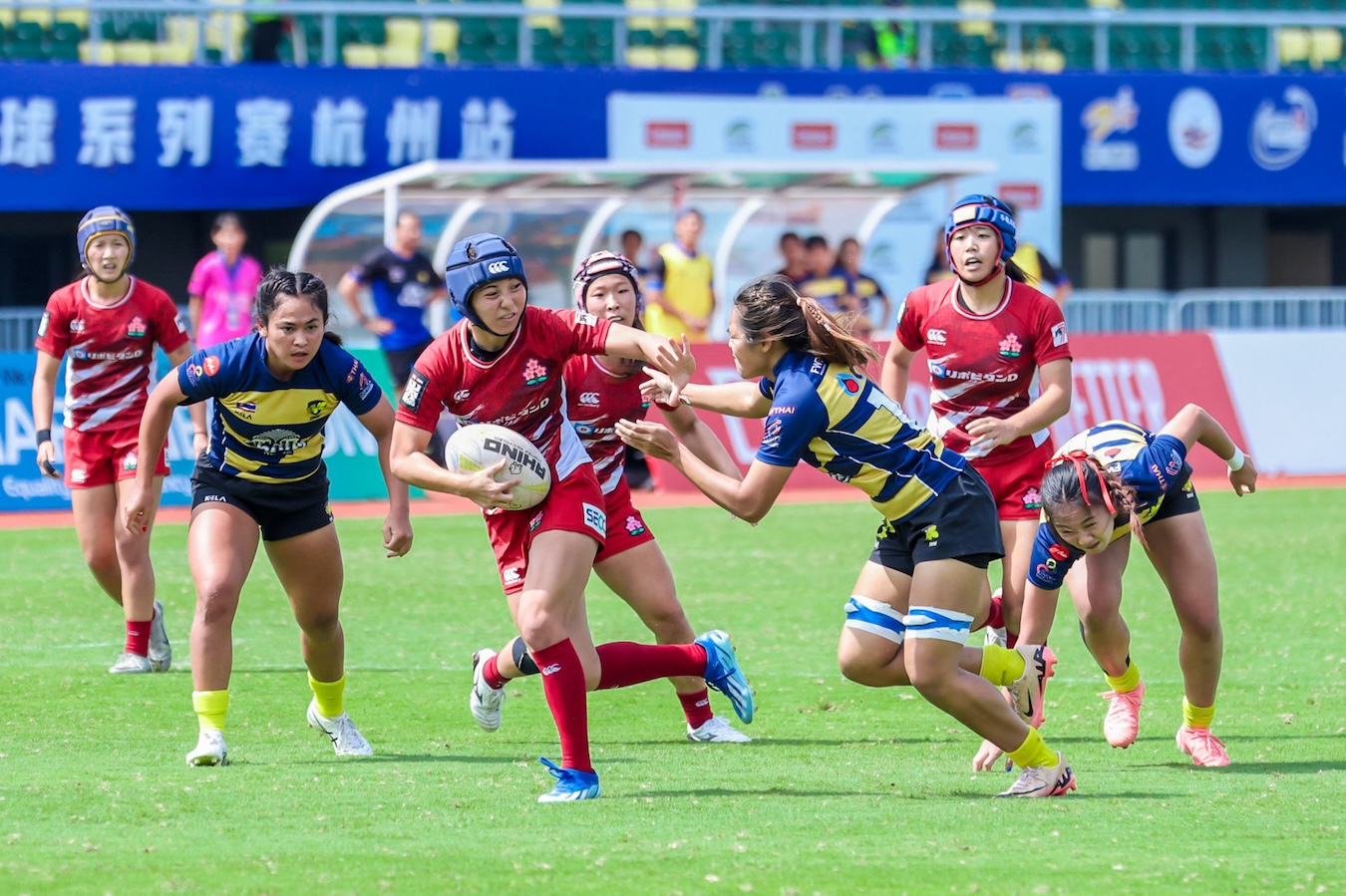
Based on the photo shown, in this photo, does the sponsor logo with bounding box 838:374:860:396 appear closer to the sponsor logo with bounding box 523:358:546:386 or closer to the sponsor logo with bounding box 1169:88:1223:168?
the sponsor logo with bounding box 523:358:546:386

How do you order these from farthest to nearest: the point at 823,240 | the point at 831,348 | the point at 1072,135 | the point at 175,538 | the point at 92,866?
1. the point at 1072,135
2. the point at 823,240
3. the point at 175,538
4. the point at 831,348
5. the point at 92,866

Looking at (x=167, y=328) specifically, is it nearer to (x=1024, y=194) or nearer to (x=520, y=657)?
(x=520, y=657)

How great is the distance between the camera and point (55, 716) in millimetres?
8141

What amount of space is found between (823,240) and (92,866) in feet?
50.3

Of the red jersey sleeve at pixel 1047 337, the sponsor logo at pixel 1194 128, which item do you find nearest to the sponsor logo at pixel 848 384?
the red jersey sleeve at pixel 1047 337

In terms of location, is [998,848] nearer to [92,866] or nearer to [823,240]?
[92,866]

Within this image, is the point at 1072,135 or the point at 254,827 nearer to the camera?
the point at 254,827

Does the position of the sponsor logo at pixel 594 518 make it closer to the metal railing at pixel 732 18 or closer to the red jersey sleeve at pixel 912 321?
the red jersey sleeve at pixel 912 321

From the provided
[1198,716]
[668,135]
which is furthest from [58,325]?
[668,135]

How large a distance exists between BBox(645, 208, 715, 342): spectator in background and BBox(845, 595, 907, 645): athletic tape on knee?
1283cm

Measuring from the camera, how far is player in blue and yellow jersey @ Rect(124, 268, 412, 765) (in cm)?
705

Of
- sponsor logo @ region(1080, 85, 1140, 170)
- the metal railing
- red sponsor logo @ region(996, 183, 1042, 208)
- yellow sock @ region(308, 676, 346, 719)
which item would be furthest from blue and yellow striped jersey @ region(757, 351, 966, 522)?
sponsor logo @ region(1080, 85, 1140, 170)

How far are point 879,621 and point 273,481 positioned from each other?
252cm

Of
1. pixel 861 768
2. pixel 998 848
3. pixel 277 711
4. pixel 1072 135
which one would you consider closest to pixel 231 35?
pixel 1072 135
